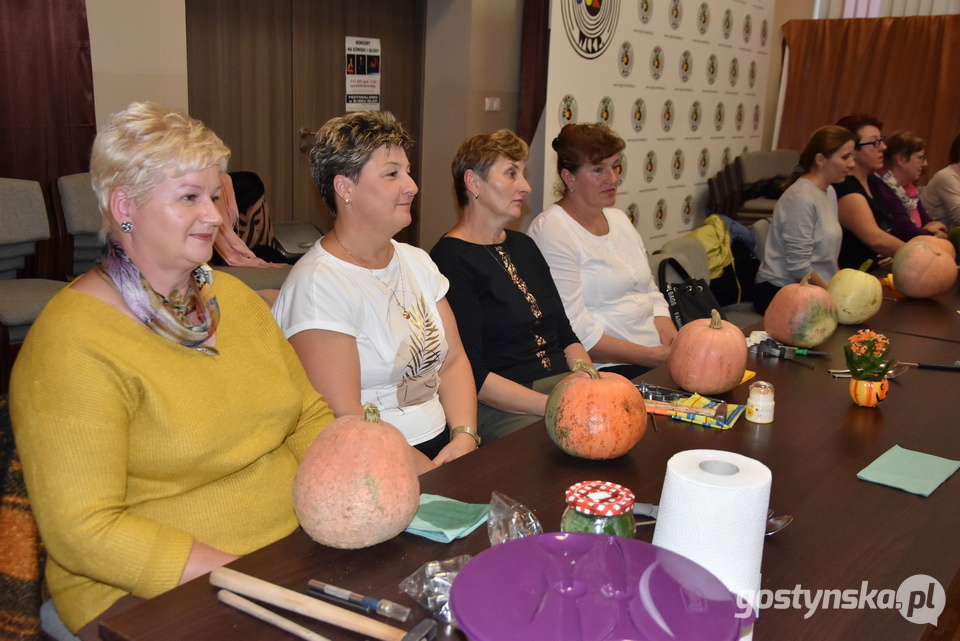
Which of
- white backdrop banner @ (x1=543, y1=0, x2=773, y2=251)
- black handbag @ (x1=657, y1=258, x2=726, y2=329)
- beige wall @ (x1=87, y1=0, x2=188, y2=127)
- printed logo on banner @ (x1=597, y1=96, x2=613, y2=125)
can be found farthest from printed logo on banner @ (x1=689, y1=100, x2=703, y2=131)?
beige wall @ (x1=87, y1=0, x2=188, y2=127)

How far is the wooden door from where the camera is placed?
193 inches

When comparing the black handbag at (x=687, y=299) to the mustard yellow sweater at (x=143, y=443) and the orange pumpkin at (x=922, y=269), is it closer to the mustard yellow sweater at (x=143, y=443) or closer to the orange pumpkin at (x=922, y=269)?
the orange pumpkin at (x=922, y=269)

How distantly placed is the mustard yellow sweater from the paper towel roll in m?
0.76

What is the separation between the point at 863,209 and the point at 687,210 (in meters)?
2.76

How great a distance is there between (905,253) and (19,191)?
3646 millimetres

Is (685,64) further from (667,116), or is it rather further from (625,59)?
(625,59)

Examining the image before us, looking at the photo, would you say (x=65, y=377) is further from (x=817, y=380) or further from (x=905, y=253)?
(x=905, y=253)

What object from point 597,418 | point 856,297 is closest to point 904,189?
point 856,297

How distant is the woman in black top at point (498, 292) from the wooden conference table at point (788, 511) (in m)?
0.50

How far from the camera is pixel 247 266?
13.5 ft

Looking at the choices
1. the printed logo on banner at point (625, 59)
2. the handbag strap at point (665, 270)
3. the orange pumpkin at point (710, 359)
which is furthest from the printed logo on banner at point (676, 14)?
the orange pumpkin at point (710, 359)

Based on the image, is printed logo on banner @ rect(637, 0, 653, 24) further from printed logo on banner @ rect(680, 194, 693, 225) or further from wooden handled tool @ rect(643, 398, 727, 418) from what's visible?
wooden handled tool @ rect(643, 398, 727, 418)

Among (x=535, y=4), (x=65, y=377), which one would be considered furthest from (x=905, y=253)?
(x=535, y=4)

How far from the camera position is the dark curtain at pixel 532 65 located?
→ 5.74 meters
